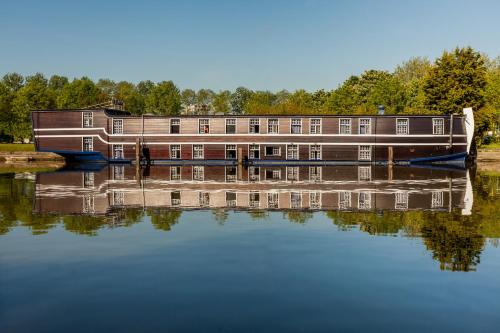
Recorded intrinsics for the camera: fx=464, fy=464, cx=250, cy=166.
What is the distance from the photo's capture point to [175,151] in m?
57.1

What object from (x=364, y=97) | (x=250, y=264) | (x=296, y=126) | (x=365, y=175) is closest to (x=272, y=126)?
(x=296, y=126)

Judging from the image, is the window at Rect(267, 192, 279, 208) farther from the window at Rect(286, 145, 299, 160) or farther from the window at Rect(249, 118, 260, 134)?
the window at Rect(249, 118, 260, 134)

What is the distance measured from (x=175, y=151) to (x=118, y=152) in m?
7.22

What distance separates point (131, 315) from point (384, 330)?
4.53m

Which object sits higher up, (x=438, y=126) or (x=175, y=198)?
→ (x=438, y=126)

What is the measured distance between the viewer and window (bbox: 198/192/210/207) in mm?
22578

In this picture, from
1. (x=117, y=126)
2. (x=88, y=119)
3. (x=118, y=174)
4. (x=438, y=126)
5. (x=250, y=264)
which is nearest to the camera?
(x=250, y=264)

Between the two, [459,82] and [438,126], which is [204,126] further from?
[459,82]

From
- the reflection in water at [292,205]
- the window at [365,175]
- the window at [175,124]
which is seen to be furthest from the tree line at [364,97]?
the reflection in water at [292,205]

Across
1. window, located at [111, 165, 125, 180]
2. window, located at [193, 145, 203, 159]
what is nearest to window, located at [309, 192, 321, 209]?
window, located at [111, 165, 125, 180]

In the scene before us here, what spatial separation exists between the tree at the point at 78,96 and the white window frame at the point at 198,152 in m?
56.7

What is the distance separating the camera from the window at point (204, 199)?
22.6 meters

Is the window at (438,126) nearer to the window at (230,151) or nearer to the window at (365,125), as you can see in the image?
the window at (365,125)

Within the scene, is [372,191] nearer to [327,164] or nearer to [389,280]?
[389,280]
